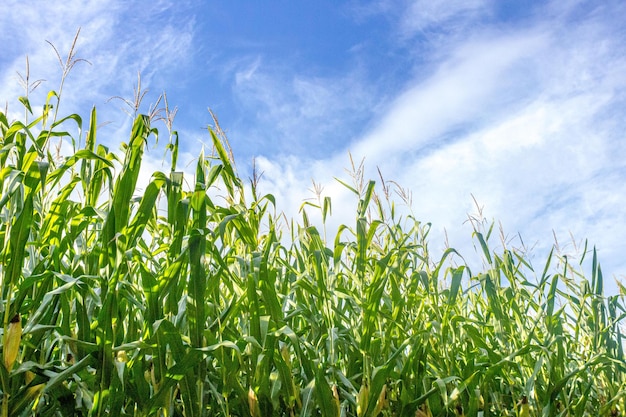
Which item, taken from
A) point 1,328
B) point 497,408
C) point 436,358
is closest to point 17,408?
point 1,328

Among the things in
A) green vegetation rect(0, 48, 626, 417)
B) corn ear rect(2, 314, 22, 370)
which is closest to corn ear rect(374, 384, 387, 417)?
Result: green vegetation rect(0, 48, 626, 417)

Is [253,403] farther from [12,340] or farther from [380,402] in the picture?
[12,340]

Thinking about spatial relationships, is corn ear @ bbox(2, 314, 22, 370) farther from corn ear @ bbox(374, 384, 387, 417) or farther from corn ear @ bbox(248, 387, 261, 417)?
corn ear @ bbox(374, 384, 387, 417)

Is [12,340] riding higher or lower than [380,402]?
higher

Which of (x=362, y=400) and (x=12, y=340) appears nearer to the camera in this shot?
(x=12, y=340)

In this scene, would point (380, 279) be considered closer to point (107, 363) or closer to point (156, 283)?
point (156, 283)

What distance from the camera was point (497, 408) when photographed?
6.33 feet

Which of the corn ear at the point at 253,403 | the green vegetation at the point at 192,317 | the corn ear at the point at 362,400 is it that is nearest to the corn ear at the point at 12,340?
the green vegetation at the point at 192,317

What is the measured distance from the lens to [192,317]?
133cm

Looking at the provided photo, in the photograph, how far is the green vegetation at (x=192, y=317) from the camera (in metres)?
1.26

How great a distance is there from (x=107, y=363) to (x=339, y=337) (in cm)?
61

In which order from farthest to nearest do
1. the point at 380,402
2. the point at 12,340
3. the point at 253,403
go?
the point at 380,402
the point at 253,403
the point at 12,340

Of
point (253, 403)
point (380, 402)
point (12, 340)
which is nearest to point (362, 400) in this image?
point (380, 402)

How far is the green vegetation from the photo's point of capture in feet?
4.12
